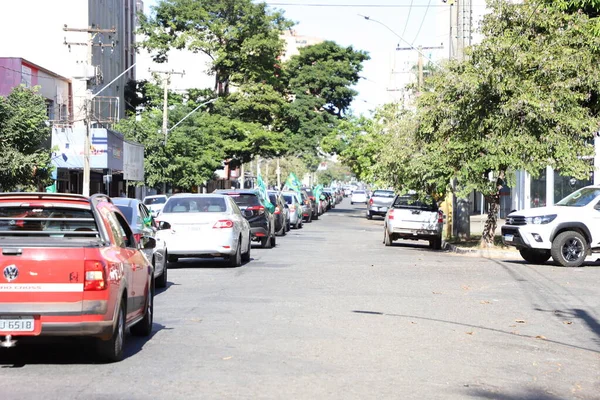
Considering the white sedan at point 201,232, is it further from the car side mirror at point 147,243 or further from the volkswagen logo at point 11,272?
the volkswagen logo at point 11,272

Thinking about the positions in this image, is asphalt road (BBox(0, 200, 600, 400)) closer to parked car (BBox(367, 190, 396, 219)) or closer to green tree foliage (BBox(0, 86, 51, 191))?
green tree foliage (BBox(0, 86, 51, 191))

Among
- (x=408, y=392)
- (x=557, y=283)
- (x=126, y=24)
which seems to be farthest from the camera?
(x=126, y=24)

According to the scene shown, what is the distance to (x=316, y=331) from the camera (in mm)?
11539

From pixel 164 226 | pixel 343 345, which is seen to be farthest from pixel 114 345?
pixel 164 226

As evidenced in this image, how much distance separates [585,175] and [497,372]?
20.4 meters

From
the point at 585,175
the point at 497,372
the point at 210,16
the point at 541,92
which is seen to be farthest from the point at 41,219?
Answer: the point at 210,16

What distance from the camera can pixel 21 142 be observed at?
29.6 m

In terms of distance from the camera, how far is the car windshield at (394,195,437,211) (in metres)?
30.9

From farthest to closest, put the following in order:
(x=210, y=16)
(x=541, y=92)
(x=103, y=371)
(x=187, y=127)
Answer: (x=210, y=16) < (x=187, y=127) < (x=541, y=92) < (x=103, y=371)

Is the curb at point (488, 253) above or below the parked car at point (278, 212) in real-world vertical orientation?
below

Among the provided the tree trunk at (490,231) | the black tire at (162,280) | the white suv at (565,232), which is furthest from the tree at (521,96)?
the black tire at (162,280)

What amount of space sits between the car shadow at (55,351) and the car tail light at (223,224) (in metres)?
10.1

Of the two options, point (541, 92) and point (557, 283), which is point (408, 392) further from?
point (541, 92)

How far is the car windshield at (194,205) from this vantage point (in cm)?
2141
